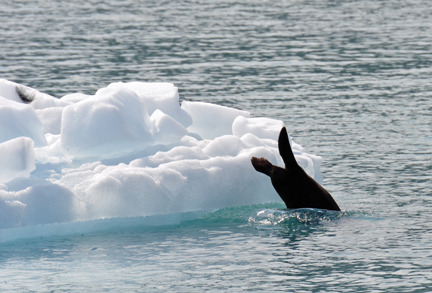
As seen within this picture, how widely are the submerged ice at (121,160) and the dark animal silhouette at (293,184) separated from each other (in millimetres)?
889

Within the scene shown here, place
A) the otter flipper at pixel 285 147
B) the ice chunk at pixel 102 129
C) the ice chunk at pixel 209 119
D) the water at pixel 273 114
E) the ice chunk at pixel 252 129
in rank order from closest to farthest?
the water at pixel 273 114, the otter flipper at pixel 285 147, the ice chunk at pixel 102 129, the ice chunk at pixel 252 129, the ice chunk at pixel 209 119

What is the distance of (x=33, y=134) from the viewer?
9.41m

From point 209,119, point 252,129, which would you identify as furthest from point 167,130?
point 252,129

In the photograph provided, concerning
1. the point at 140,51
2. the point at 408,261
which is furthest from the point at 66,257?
the point at 140,51

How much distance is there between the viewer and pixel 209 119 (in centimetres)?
1077

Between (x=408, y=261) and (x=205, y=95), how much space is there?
10773 millimetres

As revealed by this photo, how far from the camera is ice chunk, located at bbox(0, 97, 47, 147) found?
9266mm

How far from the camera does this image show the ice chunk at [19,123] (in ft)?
30.4

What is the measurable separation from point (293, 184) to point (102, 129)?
2.52 meters

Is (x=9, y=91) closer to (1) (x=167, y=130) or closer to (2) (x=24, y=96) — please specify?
(2) (x=24, y=96)

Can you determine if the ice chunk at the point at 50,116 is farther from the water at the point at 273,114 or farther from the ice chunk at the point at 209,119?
the water at the point at 273,114

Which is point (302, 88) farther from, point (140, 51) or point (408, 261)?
point (408, 261)

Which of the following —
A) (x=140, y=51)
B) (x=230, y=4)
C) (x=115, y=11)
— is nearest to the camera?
(x=140, y=51)

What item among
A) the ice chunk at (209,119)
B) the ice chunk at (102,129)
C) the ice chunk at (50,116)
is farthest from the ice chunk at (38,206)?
Result: the ice chunk at (209,119)
